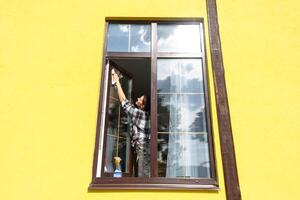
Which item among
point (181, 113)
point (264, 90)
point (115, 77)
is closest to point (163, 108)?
point (181, 113)

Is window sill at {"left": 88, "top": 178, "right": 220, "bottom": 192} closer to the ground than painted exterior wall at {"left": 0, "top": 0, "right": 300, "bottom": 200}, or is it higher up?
closer to the ground

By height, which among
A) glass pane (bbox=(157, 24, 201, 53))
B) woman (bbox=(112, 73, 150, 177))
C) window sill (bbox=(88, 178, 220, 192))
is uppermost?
glass pane (bbox=(157, 24, 201, 53))

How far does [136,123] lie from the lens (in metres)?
3.39

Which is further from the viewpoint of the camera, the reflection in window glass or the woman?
the woman

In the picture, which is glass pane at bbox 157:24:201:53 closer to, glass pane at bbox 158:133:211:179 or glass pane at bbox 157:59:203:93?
glass pane at bbox 157:59:203:93

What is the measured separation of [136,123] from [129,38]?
1088 mm

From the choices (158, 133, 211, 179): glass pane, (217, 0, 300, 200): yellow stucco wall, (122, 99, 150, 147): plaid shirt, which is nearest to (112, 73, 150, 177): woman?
(122, 99, 150, 147): plaid shirt

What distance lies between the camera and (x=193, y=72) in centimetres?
331

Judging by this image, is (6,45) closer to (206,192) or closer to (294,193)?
(206,192)

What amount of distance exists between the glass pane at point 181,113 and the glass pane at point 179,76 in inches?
3.5

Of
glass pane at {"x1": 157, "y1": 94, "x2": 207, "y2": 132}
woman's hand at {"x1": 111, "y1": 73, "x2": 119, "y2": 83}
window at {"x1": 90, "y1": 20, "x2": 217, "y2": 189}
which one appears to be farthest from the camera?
woman's hand at {"x1": 111, "y1": 73, "x2": 119, "y2": 83}

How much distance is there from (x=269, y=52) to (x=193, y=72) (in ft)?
3.12

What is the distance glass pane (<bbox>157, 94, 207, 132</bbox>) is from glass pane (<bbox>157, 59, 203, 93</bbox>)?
9 centimetres

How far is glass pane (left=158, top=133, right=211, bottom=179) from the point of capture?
114 inches
